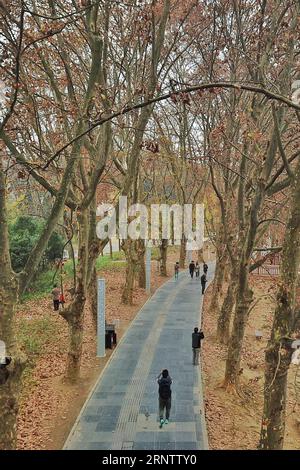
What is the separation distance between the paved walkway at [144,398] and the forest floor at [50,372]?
0.41 meters

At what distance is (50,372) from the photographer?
12891 millimetres

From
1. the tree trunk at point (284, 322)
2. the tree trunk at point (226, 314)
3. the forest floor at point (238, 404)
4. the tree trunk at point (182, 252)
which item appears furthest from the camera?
the tree trunk at point (182, 252)

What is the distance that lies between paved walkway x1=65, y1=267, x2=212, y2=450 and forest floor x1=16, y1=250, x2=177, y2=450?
408 millimetres

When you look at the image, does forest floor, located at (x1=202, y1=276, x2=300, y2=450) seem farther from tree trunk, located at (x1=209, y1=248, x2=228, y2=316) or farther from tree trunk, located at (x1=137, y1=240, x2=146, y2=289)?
tree trunk, located at (x1=137, y1=240, x2=146, y2=289)

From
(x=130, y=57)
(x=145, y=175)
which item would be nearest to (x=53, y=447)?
(x=130, y=57)

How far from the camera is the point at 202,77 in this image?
657 inches

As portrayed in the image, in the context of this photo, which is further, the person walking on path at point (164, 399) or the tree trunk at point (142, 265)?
the tree trunk at point (142, 265)

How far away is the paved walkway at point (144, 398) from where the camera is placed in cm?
895

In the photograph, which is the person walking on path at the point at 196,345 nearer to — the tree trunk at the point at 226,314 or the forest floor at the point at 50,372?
the tree trunk at the point at 226,314

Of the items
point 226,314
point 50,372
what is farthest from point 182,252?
point 50,372

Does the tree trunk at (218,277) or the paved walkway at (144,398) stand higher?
the tree trunk at (218,277)

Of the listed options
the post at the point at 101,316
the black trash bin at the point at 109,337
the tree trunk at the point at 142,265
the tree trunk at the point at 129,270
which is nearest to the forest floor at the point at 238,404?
the black trash bin at the point at 109,337

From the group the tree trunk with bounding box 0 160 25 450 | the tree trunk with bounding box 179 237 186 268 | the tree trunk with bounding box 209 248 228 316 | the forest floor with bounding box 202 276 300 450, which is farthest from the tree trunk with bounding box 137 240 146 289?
the tree trunk with bounding box 0 160 25 450
